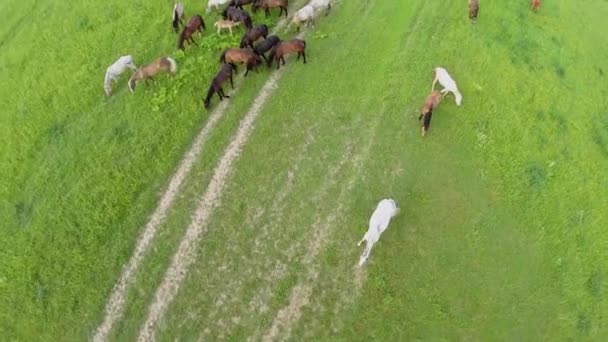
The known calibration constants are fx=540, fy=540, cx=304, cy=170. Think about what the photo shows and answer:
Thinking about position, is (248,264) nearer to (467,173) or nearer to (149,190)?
(149,190)

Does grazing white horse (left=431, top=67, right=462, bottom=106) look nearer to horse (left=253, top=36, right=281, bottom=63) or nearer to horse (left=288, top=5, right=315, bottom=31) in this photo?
horse (left=288, top=5, right=315, bottom=31)

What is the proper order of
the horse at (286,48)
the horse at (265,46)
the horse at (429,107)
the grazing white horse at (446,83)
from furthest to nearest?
the horse at (265,46) < the horse at (286,48) < the grazing white horse at (446,83) < the horse at (429,107)

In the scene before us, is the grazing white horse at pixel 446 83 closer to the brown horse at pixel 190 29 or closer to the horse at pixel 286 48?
the horse at pixel 286 48

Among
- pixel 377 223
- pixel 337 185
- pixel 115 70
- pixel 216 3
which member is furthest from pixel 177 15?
pixel 377 223

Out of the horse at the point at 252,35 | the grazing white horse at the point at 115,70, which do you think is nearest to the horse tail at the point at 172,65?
the grazing white horse at the point at 115,70

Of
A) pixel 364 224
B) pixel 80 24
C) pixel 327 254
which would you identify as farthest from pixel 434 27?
pixel 80 24
